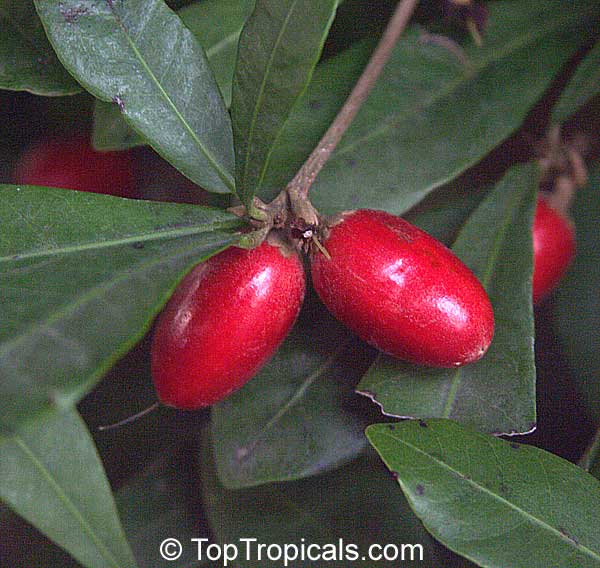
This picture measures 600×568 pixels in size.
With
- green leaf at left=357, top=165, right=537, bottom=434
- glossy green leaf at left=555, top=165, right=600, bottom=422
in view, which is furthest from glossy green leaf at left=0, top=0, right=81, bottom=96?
glossy green leaf at left=555, top=165, right=600, bottom=422

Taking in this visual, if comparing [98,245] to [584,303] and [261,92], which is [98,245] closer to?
[261,92]

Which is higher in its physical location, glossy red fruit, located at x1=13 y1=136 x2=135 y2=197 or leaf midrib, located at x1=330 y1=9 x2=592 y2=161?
leaf midrib, located at x1=330 y1=9 x2=592 y2=161

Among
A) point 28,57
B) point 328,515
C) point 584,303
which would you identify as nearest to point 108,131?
point 28,57

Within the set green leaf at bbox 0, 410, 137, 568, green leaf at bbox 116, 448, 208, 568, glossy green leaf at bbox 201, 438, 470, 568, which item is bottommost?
green leaf at bbox 116, 448, 208, 568

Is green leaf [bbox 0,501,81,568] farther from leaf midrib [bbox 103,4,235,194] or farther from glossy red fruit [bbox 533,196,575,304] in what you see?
glossy red fruit [bbox 533,196,575,304]

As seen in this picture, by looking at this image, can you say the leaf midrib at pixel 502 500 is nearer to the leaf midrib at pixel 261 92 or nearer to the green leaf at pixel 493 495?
the green leaf at pixel 493 495

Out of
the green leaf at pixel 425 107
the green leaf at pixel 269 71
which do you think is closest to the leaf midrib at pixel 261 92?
the green leaf at pixel 269 71
